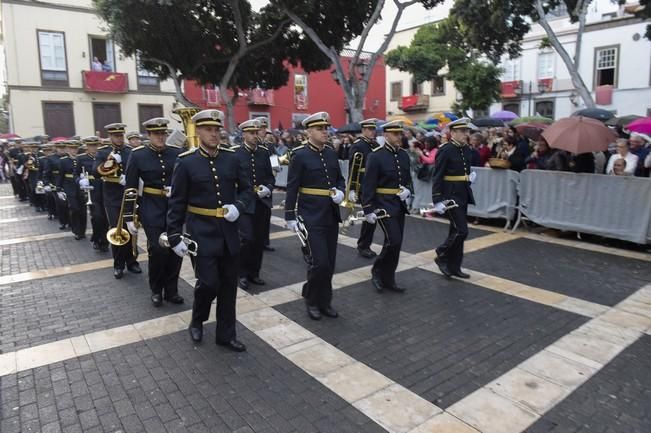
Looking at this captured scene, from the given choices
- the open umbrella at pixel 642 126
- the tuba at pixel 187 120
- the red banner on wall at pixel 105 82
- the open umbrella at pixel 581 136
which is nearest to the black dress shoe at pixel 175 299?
the tuba at pixel 187 120

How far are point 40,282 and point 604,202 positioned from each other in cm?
897

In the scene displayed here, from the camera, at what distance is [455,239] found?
649 cm

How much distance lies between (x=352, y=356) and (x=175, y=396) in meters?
1.55

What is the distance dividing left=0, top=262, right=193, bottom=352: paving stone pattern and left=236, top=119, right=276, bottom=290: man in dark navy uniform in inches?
33.6

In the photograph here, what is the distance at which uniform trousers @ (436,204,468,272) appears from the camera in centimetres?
647

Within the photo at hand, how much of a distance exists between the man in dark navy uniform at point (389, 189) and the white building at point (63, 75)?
24037mm

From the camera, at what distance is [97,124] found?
2750 cm

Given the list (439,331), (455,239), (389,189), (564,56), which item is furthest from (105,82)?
(439,331)

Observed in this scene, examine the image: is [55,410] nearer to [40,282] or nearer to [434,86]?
[40,282]

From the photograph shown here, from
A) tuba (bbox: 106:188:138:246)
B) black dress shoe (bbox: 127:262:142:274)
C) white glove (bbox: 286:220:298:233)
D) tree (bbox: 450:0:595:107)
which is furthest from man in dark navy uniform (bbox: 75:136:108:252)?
tree (bbox: 450:0:595:107)

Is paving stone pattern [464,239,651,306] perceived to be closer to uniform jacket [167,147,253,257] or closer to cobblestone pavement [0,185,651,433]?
cobblestone pavement [0,185,651,433]

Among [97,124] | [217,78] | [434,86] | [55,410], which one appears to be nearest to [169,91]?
[97,124]

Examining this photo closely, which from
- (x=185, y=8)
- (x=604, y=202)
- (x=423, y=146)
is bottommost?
(x=604, y=202)

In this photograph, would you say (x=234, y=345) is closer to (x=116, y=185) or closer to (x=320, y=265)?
(x=320, y=265)
